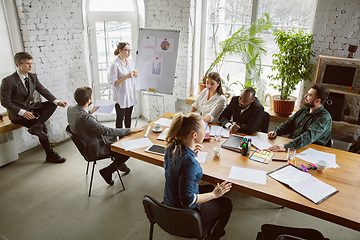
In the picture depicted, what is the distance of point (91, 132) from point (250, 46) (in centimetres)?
280

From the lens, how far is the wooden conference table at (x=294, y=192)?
1.95 m

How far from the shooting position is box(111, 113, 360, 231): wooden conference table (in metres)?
1.95

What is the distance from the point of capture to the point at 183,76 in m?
5.01

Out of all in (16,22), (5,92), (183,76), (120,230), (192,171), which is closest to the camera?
(192,171)

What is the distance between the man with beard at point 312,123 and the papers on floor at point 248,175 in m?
0.49

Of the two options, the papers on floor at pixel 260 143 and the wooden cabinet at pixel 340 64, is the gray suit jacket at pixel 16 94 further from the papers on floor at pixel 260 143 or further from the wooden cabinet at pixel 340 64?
the wooden cabinet at pixel 340 64

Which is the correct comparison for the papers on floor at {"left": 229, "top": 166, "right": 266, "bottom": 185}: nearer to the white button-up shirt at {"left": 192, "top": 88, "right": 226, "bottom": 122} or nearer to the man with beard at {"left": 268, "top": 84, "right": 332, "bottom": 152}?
the man with beard at {"left": 268, "top": 84, "right": 332, "bottom": 152}

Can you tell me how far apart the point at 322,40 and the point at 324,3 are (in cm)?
48

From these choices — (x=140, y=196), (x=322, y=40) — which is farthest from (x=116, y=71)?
(x=322, y=40)

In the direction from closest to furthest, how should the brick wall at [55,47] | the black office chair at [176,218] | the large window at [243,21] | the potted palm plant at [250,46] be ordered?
the black office chair at [176,218] < the brick wall at [55,47] < the large window at [243,21] < the potted palm plant at [250,46]

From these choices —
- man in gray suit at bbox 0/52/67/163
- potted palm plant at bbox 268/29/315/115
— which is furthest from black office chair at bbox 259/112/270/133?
man in gray suit at bbox 0/52/67/163

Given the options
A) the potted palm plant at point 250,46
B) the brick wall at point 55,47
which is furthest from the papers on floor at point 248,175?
the brick wall at point 55,47

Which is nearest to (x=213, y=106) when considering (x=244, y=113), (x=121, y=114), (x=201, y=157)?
(x=244, y=113)

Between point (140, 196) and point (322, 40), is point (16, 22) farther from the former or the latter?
point (322, 40)
